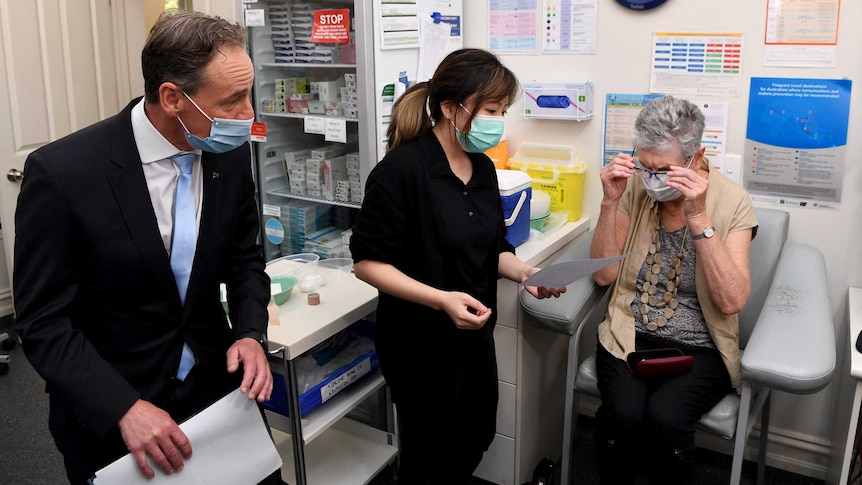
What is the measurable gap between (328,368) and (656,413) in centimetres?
96

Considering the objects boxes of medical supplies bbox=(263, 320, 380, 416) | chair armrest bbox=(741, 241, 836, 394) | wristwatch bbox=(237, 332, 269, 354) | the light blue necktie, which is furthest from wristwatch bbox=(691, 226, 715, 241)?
the light blue necktie

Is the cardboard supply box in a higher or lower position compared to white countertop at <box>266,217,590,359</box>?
higher

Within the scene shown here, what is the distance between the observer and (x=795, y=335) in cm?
176

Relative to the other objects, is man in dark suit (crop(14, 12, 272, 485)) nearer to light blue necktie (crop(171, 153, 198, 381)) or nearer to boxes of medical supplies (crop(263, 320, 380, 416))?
light blue necktie (crop(171, 153, 198, 381))

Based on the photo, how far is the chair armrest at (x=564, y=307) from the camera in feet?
6.50

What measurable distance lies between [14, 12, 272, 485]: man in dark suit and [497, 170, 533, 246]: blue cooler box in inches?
39.1

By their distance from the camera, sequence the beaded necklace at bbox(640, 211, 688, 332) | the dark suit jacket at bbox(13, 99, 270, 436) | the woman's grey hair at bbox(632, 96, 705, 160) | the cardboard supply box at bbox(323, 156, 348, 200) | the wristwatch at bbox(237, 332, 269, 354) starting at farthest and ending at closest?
the cardboard supply box at bbox(323, 156, 348, 200), the beaded necklace at bbox(640, 211, 688, 332), the woman's grey hair at bbox(632, 96, 705, 160), the wristwatch at bbox(237, 332, 269, 354), the dark suit jacket at bbox(13, 99, 270, 436)

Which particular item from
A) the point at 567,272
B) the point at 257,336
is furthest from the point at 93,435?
the point at 567,272

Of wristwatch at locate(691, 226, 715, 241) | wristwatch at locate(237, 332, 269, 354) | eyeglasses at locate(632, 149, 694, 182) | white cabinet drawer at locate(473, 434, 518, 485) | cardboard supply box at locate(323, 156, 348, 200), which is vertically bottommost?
white cabinet drawer at locate(473, 434, 518, 485)

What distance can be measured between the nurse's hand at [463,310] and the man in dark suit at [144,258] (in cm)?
43

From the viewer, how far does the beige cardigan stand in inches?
77.2

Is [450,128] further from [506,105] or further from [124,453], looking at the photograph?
[124,453]

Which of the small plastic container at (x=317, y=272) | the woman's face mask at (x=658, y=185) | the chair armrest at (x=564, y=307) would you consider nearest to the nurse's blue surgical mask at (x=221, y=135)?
the small plastic container at (x=317, y=272)

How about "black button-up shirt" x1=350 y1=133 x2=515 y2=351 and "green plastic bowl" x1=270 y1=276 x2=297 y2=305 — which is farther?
"green plastic bowl" x1=270 y1=276 x2=297 y2=305
